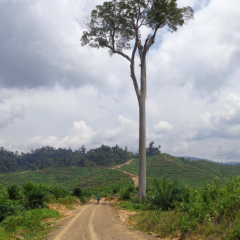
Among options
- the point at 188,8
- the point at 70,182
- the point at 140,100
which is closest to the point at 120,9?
the point at 188,8

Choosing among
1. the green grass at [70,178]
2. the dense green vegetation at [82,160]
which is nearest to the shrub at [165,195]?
the green grass at [70,178]

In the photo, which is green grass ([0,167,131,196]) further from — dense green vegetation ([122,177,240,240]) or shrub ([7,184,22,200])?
dense green vegetation ([122,177,240,240])

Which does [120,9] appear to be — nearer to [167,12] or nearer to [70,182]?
[167,12]

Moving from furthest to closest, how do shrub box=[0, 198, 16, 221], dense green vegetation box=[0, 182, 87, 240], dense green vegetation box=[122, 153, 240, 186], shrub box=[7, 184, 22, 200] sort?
1. dense green vegetation box=[122, 153, 240, 186]
2. shrub box=[7, 184, 22, 200]
3. shrub box=[0, 198, 16, 221]
4. dense green vegetation box=[0, 182, 87, 240]

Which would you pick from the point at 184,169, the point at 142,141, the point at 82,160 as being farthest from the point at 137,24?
the point at 82,160

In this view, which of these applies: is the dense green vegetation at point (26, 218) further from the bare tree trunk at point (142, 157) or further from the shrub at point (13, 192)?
the bare tree trunk at point (142, 157)

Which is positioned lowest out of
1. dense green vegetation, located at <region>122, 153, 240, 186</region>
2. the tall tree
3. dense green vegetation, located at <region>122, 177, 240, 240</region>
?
dense green vegetation, located at <region>122, 177, 240, 240</region>

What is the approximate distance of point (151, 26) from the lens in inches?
699

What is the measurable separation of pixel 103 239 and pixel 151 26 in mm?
15236

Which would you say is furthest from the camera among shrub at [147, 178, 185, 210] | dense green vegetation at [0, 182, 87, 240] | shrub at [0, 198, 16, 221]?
shrub at [147, 178, 185, 210]

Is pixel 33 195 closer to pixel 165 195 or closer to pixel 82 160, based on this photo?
pixel 165 195

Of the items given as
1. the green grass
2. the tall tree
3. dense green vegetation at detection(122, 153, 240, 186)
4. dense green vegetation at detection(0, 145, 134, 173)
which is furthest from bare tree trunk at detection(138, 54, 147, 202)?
dense green vegetation at detection(0, 145, 134, 173)

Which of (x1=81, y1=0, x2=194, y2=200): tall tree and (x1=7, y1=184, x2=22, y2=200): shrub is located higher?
(x1=81, y1=0, x2=194, y2=200): tall tree

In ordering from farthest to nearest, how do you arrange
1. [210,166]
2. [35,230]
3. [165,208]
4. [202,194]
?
[210,166]
[165,208]
[35,230]
[202,194]
